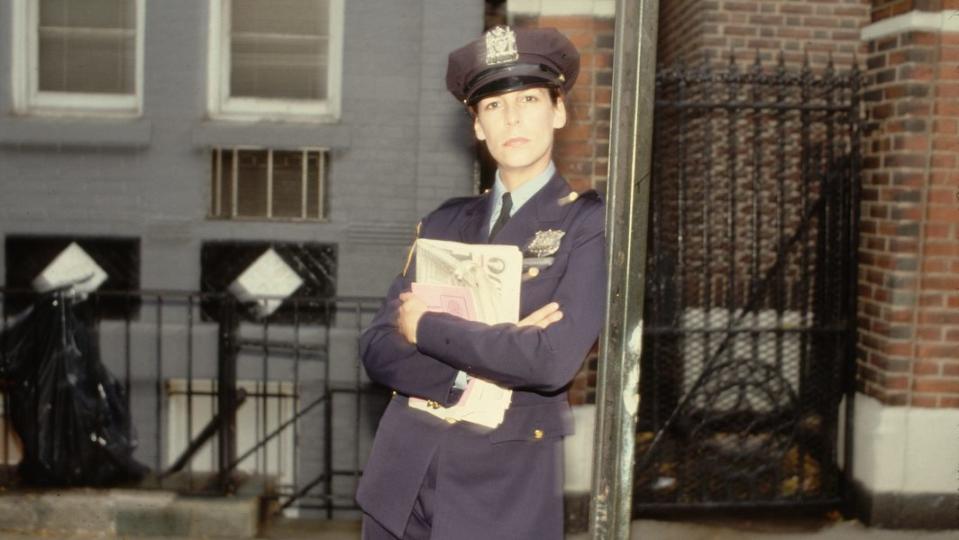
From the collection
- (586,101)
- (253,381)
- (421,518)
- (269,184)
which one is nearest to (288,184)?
(269,184)

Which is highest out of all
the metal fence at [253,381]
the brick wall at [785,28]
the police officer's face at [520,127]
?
the brick wall at [785,28]

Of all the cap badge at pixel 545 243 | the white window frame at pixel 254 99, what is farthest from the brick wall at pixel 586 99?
the cap badge at pixel 545 243

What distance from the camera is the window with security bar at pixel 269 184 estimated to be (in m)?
5.71

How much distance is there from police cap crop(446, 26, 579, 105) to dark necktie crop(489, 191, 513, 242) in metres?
0.29

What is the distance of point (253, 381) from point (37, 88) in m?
2.26

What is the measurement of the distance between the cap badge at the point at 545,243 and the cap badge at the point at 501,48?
1.55 feet

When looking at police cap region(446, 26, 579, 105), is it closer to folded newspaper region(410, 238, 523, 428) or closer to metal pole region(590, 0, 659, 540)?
metal pole region(590, 0, 659, 540)

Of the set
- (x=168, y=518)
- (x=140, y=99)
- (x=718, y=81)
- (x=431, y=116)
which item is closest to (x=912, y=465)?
(x=718, y=81)

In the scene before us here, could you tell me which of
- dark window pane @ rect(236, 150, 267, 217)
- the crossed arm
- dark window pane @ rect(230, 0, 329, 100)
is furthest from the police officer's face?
dark window pane @ rect(230, 0, 329, 100)

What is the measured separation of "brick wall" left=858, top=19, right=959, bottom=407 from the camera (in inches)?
193

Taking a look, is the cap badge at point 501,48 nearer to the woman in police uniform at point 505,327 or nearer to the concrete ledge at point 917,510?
the woman in police uniform at point 505,327

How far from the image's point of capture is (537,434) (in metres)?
2.52

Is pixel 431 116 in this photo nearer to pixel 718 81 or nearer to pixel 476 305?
pixel 718 81

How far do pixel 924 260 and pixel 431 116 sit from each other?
2.87 metres
